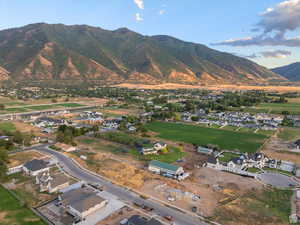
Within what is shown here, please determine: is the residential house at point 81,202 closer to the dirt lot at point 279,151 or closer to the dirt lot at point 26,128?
the dirt lot at point 26,128

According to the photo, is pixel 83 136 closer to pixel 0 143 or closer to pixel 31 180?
pixel 0 143

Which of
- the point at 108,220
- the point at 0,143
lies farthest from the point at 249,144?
the point at 0,143

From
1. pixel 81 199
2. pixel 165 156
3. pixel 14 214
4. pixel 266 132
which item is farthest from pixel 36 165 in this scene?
pixel 266 132

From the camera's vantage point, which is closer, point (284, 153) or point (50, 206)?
point (50, 206)

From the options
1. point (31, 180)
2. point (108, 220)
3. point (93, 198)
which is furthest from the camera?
point (31, 180)

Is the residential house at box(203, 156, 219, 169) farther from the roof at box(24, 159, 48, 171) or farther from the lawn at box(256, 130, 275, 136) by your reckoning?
the lawn at box(256, 130, 275, 136)

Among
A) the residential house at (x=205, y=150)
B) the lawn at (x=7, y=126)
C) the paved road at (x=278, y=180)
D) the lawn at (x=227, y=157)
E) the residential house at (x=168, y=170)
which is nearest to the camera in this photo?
the paved road at (x=278, y=180)

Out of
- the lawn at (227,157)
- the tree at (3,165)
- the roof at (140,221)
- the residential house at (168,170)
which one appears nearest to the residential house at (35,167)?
the tree at (3,165)
